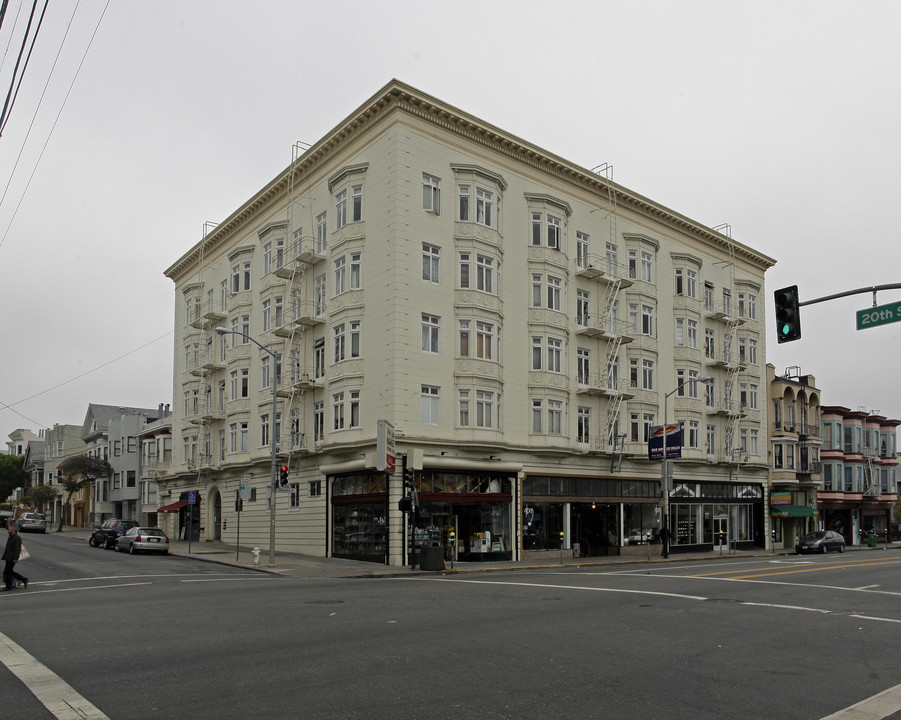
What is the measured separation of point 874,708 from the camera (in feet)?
28.0

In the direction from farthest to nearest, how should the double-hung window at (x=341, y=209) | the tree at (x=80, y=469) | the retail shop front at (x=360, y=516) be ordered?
the tree at (x=80, y=469) → the double-hung window at (x=341, y=209) → the retail shop front at (x=360, y=516)

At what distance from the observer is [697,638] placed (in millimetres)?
12688

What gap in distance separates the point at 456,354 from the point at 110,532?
22.2 m

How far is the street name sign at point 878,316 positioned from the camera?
647 inches

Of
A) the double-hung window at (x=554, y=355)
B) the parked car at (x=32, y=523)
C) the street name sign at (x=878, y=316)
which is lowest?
the parked car at (x=32, y=523)

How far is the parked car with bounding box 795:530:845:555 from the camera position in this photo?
49344 mm

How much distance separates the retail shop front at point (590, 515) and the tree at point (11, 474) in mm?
108327

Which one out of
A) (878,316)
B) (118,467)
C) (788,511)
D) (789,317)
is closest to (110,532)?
(118,467)

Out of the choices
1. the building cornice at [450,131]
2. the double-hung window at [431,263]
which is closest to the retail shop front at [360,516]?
the double-hung window at [431,263]

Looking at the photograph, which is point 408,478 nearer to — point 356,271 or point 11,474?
point 356,271

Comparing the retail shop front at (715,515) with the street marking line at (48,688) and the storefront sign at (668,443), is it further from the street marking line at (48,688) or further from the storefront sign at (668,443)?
the street marking line at (48,688)

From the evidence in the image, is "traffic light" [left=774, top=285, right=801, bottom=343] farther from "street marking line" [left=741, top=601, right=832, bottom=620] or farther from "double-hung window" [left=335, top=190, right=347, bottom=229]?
"double-hung window" [left=335, top=190, right=347, bottom=229]

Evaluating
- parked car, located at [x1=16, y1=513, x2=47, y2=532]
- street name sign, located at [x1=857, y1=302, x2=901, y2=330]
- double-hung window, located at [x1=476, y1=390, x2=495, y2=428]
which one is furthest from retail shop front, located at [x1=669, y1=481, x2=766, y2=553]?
parked car, located at [x1=16, y1=513, x2=47, y2=532]

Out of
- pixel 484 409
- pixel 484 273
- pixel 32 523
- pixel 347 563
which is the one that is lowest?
pixel 32 523
